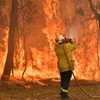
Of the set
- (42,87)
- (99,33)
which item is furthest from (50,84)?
(99,33)

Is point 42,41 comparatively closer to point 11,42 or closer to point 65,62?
point 11,42

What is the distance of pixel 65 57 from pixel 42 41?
6.04 m

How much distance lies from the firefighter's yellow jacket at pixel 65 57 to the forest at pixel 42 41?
4919 mm

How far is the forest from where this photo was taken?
12.2m

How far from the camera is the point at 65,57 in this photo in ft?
22.5

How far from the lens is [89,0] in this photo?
14.0 metres

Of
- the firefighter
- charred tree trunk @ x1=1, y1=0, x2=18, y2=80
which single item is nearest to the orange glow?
charred tree trunk @ x1=1, y1=0, x2=18, y2=80

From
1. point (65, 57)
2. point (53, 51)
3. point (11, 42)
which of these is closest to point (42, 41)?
A: point (53, 51)

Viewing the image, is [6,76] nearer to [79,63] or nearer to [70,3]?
[79,63]

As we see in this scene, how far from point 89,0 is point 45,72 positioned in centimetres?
465

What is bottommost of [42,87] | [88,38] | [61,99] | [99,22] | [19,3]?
[42,87]

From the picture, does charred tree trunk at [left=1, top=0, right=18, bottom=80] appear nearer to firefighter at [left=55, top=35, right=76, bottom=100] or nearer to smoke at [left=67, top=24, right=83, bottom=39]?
smoke at [left=67, top=24, right=83, bottom=39]

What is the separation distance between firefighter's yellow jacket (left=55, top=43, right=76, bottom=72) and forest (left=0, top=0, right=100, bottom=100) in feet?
16.1

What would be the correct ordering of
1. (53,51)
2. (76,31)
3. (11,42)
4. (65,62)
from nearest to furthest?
(65,62), (11,42), (53,51), (76,31)
